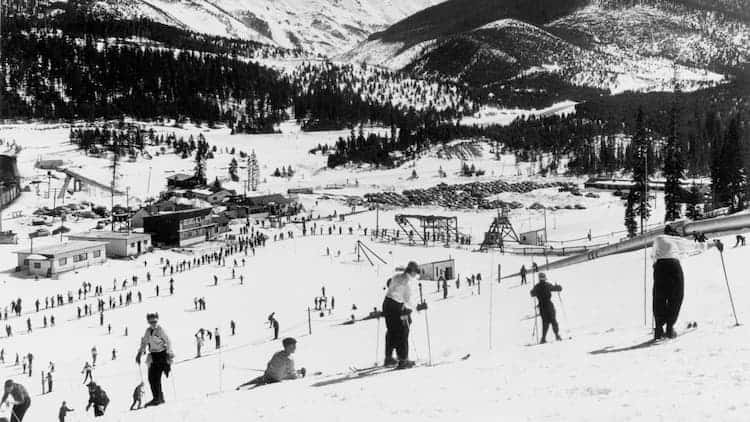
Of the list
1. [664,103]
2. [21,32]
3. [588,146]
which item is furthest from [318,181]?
[21,32]

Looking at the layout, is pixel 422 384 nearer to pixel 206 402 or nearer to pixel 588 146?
pixel 206 402

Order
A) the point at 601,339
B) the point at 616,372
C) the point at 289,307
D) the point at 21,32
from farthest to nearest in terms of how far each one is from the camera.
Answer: the point at 21,32 → the point at 289,307 → the point at 601,339 → the point at 616,372

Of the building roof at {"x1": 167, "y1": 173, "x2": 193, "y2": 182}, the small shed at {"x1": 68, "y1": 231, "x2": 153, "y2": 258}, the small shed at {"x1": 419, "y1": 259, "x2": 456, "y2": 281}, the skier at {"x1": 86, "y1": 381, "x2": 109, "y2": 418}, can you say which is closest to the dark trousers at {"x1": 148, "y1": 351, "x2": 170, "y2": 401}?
the skier at {"x1": 86, "y1": 381, "x2": 109, "y2": 418}

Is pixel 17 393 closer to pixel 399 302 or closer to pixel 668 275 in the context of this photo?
pixel 399 302

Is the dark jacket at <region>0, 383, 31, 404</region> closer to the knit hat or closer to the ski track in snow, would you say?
the ski track in snow

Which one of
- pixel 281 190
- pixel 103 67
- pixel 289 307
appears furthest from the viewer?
pixel 103 67
